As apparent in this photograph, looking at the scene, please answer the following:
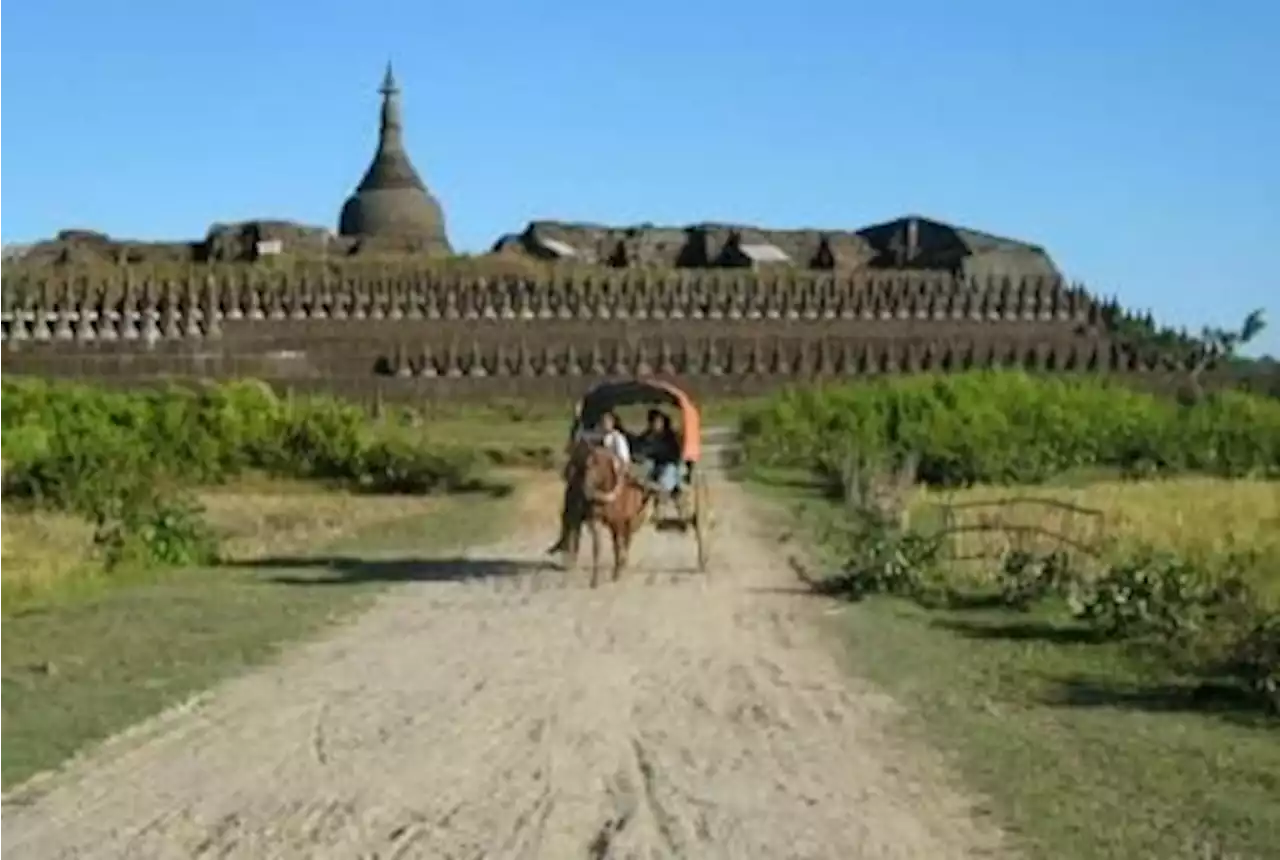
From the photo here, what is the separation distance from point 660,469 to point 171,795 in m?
11.2

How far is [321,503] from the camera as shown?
31.3m

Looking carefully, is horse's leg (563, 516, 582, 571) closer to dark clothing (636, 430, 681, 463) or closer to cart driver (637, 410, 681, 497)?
cart driver (637, 410, 681, 497)

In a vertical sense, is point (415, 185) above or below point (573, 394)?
above

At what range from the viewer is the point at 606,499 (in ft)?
62.6

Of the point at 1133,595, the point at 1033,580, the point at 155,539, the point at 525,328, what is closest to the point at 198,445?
the point at 155,539

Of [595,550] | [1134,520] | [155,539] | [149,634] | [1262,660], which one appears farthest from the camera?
[1134,520]

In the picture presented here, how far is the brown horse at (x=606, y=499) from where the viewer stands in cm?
1903

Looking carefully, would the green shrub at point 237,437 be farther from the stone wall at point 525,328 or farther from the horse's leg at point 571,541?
the stone wall at point 525,328

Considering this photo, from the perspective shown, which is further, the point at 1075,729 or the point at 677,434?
the point at 677,434

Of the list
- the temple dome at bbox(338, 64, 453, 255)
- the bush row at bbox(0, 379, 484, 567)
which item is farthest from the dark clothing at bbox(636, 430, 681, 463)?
the temple dome at bbox(338, 64, 453, 255)

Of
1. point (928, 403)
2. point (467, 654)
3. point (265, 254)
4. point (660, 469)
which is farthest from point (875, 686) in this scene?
point (265, 254)

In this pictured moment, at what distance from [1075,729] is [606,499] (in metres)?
7.57

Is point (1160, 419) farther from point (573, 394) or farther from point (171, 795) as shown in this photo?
point (171, 795)

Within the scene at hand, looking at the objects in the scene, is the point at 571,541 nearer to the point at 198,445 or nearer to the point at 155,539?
the point at 155,539
